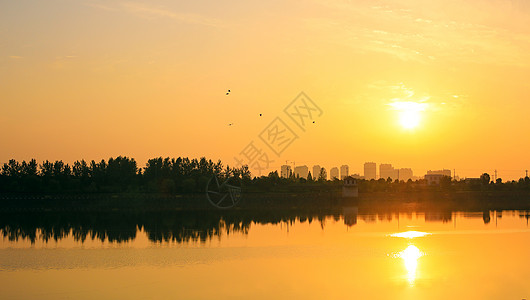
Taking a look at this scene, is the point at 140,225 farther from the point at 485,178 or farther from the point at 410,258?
the point at 485,178

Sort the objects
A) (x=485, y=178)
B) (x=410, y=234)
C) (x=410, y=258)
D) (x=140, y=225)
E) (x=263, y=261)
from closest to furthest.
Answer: (x=263, y=261)
(x=410, y=258)
(x=410, y=234)
(x=140, y=225)
(x=485, y=178)

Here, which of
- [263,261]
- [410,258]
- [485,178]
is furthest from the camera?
[485,178]

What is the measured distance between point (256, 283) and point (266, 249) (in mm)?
15145

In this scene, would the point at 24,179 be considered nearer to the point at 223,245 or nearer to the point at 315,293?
the point at 223,245

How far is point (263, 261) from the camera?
4422cm

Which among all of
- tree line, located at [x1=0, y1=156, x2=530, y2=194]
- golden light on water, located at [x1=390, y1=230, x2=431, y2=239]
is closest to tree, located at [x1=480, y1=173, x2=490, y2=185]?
tree line, located at [x1=0, y1=156, x2=530, y2=194]

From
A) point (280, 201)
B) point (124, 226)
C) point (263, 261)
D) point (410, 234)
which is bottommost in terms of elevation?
point (263, 261)

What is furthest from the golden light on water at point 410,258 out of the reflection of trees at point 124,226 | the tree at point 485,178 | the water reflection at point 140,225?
the tree at point 485,178

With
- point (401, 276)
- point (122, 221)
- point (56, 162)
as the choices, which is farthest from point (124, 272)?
point (56, 162)

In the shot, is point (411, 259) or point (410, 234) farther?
point (410, 234)

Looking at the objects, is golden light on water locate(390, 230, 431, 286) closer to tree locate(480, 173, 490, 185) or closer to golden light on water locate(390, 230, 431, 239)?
golden light on water locate(390, 230, 431, 239)

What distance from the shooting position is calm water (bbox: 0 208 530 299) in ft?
110

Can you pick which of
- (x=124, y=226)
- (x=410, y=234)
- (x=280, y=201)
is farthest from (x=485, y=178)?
(x=124, y=226)

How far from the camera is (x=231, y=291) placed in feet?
110
